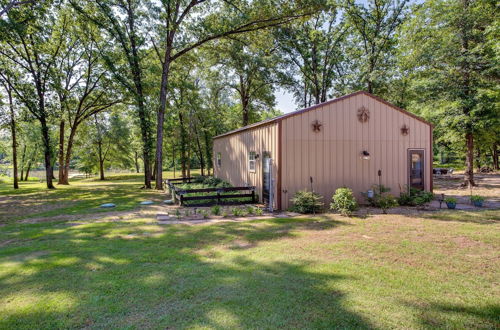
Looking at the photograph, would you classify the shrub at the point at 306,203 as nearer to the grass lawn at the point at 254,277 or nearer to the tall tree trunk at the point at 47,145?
the grass lawn at the point at 254,277

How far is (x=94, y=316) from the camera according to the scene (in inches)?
111

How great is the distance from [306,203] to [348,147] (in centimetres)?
276

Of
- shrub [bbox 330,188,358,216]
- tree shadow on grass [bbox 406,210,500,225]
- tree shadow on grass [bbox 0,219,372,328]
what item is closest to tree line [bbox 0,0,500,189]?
tree shadow on grass [bbox 406,210,500,225]

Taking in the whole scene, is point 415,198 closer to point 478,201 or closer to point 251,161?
point 478,201

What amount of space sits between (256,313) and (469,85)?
53.6ft

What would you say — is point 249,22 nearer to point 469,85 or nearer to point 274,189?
point 274,189

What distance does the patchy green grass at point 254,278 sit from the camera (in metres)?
2.76

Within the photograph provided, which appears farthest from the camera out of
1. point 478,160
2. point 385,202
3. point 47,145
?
point 478,160

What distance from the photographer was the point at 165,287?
136 inches

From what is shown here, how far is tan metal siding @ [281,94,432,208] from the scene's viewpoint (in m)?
8.92

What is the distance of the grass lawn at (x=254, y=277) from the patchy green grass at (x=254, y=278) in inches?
0.6

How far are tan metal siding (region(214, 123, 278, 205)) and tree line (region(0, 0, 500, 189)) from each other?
398cm

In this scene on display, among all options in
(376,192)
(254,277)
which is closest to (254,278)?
(254,277)

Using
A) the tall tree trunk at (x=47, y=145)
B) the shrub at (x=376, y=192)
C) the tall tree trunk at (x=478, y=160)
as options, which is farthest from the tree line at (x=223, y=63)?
the shrub at (x=376, y=192)
